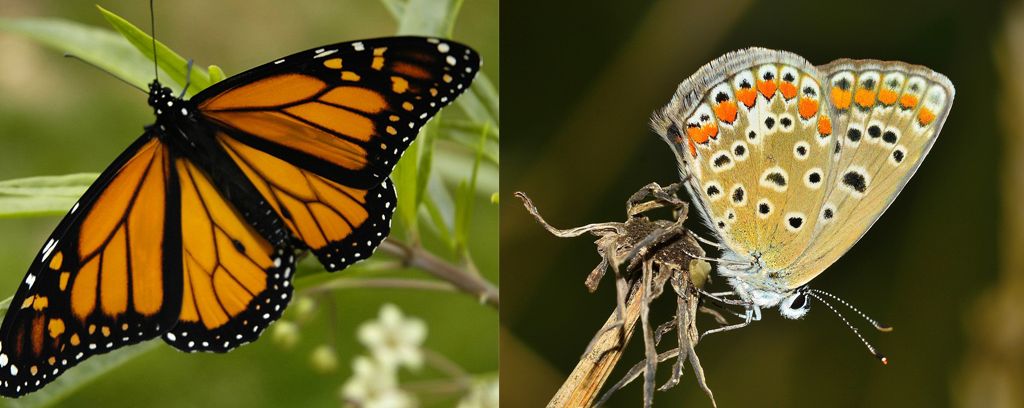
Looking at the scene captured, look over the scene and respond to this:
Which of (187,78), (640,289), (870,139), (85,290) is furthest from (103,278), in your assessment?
(870,139)

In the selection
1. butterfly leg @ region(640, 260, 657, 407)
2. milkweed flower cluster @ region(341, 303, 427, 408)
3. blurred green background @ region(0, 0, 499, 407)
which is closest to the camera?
butterfly leg @ region(640, 260, 657, 407)

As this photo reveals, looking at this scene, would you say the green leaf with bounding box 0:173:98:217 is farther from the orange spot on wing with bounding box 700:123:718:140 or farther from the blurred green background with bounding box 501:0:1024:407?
the orange spot on wing with bounding box 700:123:718:140

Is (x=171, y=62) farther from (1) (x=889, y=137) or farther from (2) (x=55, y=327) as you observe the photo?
(1) (x=889, y=137)

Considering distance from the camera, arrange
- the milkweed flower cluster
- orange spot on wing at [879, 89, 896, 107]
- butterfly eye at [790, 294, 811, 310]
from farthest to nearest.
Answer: the milkweed flower cluster < butterfly eye at [790, 294, 811, 310] < orange spot on wing at [879, 89, 896, 107]

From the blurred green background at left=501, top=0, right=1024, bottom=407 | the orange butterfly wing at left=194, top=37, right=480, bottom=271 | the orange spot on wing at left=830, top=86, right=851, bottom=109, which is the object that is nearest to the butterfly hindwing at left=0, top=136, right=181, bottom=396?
the orange butterfly wing at left=194, top=37, right=480, bottom=271

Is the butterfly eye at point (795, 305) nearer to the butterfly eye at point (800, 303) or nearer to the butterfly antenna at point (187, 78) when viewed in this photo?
the butterfly eye at point (800, 303)

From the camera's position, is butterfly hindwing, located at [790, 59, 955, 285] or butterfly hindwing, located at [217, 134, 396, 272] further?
butterfly hindwing, located at [217, 134, 396, 272]
